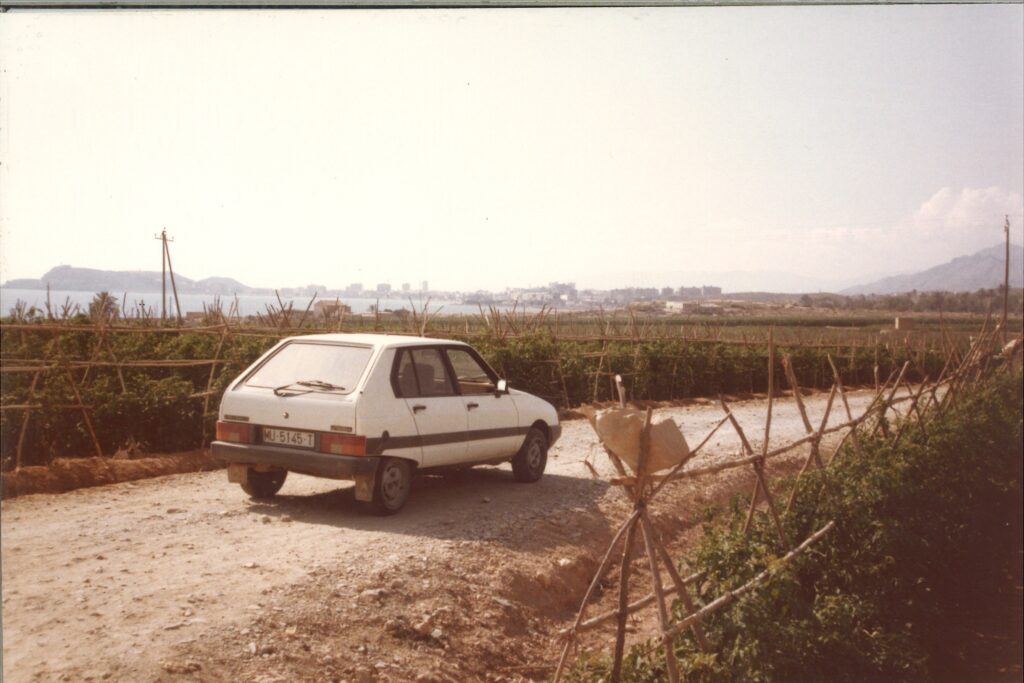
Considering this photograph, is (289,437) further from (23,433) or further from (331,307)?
(331,307)

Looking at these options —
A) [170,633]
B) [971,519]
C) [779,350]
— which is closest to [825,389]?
[779,350]

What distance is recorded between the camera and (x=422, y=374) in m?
8.26

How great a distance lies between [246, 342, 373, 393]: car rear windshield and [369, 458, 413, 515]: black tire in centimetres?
80

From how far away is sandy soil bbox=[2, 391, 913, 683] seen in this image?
15.8 ft

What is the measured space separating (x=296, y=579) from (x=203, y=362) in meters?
7.90

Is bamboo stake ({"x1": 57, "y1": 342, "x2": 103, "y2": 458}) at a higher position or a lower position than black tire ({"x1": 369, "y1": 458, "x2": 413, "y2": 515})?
higher

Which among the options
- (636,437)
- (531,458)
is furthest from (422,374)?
(636,437)

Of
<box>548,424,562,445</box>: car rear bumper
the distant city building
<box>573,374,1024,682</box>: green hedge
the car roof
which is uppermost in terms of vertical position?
the distant city building

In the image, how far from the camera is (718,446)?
14.0 metres

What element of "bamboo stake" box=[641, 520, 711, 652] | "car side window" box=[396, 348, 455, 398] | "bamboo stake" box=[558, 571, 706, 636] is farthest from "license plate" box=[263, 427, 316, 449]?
"bamboo stake" box=[641, 520, 711, 652]

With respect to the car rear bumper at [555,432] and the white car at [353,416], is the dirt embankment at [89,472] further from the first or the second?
the car rear bumper at [555,432]

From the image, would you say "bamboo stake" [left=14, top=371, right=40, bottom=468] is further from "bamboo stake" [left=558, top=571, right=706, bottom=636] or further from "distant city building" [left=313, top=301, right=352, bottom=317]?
"bamboo stake" [left=558, top=571, right=706, bottom=636]

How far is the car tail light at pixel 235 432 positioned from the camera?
772 cm

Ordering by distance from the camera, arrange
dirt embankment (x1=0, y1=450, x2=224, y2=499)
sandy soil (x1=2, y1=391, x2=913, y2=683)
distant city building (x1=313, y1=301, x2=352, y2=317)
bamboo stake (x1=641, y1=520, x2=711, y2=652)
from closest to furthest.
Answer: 1. bamboo stake (x1=641, y1=520, x2=711, y2=652)
2. sandy soil (x1=2, y1=391, x2=913, y2=683)
3. dirt embankment (x1=0, y1=450, x2=224, y2=499)
4. distant city building (x1=313, y1=301, x2=352, y2=317)
